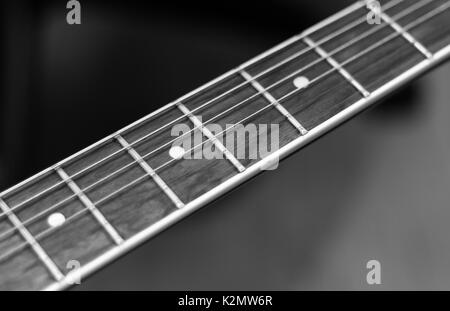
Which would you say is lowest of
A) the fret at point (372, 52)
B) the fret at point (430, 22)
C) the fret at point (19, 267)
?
the fret at point (19, 267)

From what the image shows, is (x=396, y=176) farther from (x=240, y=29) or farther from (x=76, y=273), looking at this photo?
(x=76, y=273)

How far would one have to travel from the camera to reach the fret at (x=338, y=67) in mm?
522

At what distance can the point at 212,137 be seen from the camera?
19.4 inches

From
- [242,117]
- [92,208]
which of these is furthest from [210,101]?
[92,208]

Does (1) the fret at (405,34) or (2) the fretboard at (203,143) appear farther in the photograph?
(1) the fret at (405,34)

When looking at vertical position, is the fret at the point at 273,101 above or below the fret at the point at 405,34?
below

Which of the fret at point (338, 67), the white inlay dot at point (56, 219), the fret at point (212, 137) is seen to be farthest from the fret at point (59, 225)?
the fret at point (338, 67)

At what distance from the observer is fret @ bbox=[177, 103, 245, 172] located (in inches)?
18.8

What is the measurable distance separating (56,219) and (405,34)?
0.36 meters

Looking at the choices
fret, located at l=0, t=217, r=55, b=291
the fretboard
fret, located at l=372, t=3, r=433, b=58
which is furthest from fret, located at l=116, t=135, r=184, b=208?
fret, located at l=372, t=3, r=433, b=58

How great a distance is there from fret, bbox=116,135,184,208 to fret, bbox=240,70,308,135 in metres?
0.12

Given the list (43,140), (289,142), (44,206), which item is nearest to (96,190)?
(44,206)

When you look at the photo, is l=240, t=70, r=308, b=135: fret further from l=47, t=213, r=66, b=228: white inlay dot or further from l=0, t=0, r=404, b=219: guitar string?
l=47, t=213, r=66, b=228: white inlay dot

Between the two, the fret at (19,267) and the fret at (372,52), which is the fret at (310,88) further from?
the fret at (19,267)
